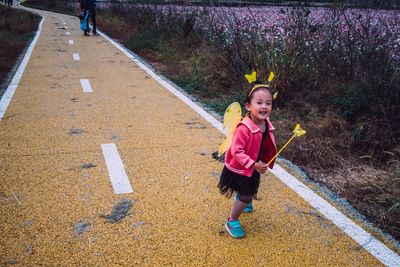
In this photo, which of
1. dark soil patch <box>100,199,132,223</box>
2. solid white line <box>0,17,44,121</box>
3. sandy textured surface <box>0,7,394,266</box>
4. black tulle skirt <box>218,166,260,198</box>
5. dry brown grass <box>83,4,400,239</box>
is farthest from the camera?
solid white line <box>0,17,44,121</box>

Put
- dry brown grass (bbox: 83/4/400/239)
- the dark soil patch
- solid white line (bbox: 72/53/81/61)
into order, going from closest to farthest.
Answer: the dark soil patch < dry brown grass (bbox: 83/4/400/239) < solid white line (bbox: 72/53/81/61)

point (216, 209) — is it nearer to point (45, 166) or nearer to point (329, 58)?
point (45, 166)

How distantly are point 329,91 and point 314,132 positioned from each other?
4.17 feet

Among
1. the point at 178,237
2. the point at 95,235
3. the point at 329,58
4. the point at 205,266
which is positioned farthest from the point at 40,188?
the point at 329,58

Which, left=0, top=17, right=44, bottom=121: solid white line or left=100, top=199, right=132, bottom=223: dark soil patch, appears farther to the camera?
left=0, top=17, right=44, bottom=121: solid white line

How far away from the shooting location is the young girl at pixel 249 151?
2.91 meters

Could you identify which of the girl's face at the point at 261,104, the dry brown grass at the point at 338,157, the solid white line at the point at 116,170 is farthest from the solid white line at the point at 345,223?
the solid white line at the point at 116,170

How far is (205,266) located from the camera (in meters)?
2.86

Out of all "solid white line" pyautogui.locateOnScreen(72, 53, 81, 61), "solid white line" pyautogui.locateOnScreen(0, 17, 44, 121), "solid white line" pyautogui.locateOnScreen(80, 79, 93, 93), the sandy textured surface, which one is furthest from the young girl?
"solid white line" pyautogui.locateOnScreen(72, 53, 81, 61)

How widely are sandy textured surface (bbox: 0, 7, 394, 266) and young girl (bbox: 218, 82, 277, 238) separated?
0.35 metres

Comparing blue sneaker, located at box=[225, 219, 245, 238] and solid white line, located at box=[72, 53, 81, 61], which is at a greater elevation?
blue sneaker, located at box=[225, 219, 245, 238]

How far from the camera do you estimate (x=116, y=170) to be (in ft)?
14.5

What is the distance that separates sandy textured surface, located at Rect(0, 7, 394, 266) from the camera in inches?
118

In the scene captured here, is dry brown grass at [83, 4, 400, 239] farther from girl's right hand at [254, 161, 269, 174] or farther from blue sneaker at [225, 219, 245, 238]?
girl's right hand at [254, 161, 269, 174]
